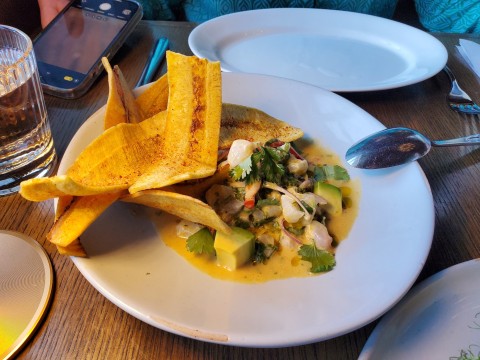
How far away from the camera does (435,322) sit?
0.72m

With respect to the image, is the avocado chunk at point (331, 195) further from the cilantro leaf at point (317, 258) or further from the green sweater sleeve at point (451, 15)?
the green sweater sleeve at point (451, 15)

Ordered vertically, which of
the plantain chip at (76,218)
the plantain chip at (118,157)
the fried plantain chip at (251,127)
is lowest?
the fried plantain chip at (251,127)

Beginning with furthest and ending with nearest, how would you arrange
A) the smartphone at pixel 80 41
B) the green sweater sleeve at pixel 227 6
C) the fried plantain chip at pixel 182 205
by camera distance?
the green sweater sleeve at pixel 227 6 < the smartphone at pixel 80 41 < the fried plantain chip at pixel 182 205

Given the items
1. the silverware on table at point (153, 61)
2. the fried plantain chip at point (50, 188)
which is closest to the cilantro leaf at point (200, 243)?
the fried plantain chip at point (50, 188)

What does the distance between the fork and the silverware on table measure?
93 centimetres

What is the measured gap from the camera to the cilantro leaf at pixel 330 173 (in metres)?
0.99

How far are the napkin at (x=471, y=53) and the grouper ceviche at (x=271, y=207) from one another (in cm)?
79

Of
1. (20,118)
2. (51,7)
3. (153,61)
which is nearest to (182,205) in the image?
(20,118)

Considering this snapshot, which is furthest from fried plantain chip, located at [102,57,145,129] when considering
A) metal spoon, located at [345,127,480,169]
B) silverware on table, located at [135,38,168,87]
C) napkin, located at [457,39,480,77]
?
napkin, located at [457,39,480,77]

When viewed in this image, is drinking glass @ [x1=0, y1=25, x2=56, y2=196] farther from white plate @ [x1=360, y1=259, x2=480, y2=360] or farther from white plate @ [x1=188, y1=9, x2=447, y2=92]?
white plate @ [x1=360, y1=259, x2=480, y2=360]

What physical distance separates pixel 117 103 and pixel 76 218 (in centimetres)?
28

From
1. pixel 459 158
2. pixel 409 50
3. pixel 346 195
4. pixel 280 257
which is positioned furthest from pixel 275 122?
pixel 409 50

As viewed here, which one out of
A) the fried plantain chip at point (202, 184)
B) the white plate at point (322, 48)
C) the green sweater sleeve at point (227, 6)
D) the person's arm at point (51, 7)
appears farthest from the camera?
the green sweater sleeve at point (227, 6)

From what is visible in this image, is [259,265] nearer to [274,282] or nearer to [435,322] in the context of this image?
[274,282]
